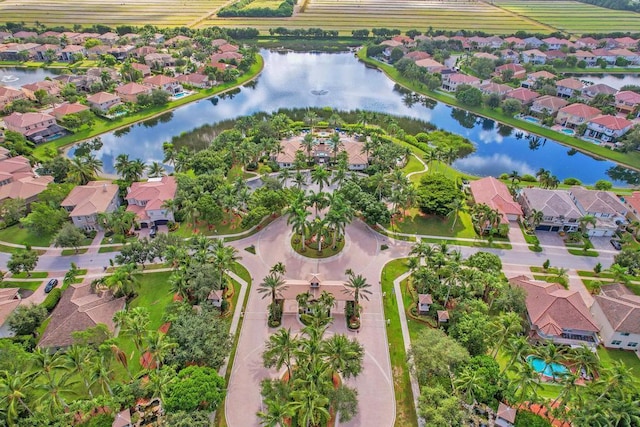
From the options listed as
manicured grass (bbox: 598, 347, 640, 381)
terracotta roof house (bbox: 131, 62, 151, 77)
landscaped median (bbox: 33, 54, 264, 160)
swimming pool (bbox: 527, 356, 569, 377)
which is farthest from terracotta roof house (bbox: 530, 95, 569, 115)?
terracotta roof house (bbox: 131, 62, 151, 77)

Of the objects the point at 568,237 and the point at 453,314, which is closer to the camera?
the point at 453,314

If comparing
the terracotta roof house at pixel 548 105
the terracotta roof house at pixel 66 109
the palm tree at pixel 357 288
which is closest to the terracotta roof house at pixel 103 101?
the terracotta roof house at pixel 66 109

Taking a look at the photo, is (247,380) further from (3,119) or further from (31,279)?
(3,119)

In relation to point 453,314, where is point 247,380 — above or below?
below

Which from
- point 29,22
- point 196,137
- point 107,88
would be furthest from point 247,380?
point 29,22

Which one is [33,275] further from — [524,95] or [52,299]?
[524,95]

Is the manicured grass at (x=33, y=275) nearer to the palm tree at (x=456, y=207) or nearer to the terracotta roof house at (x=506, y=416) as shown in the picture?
the terracotta roof house at (x=506, y=416)

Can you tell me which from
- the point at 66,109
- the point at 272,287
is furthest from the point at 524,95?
the point at 66,109
